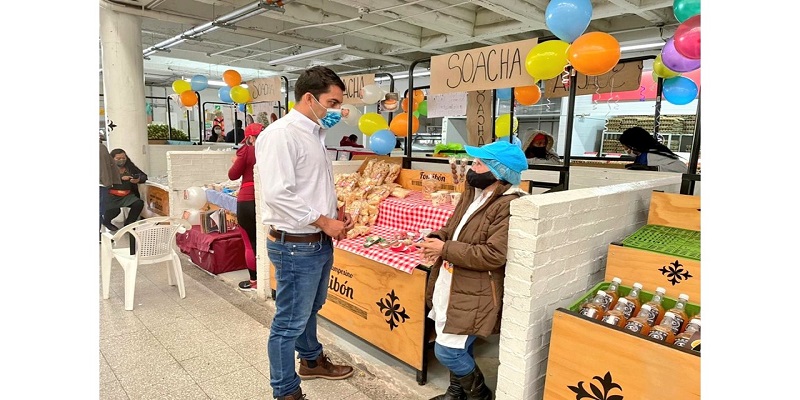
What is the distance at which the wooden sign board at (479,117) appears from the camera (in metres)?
3.86

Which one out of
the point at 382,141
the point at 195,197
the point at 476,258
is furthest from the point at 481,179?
the point at 195,197

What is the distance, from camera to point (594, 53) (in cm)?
275

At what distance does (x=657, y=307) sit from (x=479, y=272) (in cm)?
77

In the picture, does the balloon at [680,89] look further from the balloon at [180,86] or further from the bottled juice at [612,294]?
the balloon at [180,86]

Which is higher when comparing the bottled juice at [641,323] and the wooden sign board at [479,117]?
the wooden sign board at [479,117]

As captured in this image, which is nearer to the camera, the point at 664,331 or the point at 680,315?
the point at 664,331

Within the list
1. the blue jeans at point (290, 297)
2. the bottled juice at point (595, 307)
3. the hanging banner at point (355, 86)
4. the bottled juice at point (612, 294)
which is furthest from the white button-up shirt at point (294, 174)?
the hanging banner at point (355, 86)

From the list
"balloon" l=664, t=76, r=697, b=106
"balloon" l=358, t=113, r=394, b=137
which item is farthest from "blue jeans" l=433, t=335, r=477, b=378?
"balloon" l=664, t=76, r=697, b=106

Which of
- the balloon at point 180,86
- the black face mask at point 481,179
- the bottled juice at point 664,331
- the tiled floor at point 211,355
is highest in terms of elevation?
the balloon at point 180,86

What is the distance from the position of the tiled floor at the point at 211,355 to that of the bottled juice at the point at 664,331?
1.36m

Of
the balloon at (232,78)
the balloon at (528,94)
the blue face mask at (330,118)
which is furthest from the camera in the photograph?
the balloon at (232,78)

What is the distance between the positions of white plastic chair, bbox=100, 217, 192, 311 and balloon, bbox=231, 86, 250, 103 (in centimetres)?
282

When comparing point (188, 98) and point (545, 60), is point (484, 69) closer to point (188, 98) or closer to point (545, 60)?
point (545, 60)

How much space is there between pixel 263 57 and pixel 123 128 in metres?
6.43
